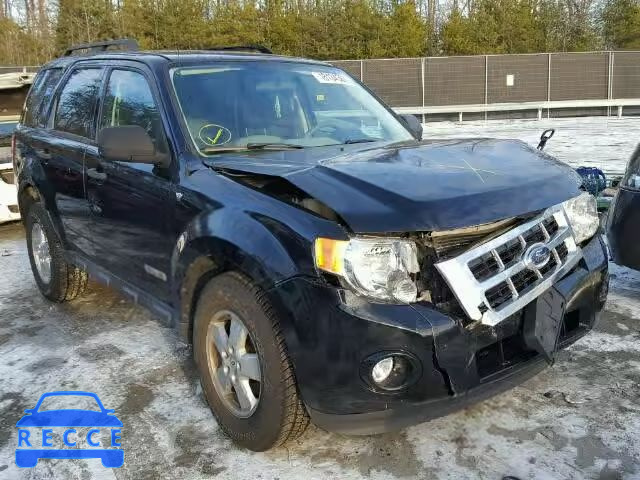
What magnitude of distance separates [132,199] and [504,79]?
863 inches

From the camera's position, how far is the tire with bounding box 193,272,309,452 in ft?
8.61

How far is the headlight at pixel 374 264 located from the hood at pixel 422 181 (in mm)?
90

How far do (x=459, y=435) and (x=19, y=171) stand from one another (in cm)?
423

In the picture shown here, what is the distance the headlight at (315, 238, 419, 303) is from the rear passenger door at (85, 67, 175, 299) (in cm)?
117

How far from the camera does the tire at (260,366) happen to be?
262 centimetres

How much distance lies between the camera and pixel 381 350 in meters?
2.41

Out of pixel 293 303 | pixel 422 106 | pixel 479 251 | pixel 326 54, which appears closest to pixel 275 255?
pixel 293 303

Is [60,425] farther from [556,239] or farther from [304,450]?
[556,239]

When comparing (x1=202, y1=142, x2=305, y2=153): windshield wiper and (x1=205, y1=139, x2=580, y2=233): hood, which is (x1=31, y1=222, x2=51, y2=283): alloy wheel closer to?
(x1=202, y1=142, x2=305, y2=153): windshield wiper

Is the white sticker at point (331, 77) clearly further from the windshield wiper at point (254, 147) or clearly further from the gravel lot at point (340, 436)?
the gravel lot at point (340, 436)

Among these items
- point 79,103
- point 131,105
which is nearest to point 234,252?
point 131,105

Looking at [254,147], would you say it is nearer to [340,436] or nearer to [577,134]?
[340,436]

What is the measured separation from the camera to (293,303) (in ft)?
8.25

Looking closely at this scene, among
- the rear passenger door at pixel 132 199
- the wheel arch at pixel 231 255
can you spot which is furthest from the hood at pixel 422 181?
the rear passenger door at pixel 132 199
